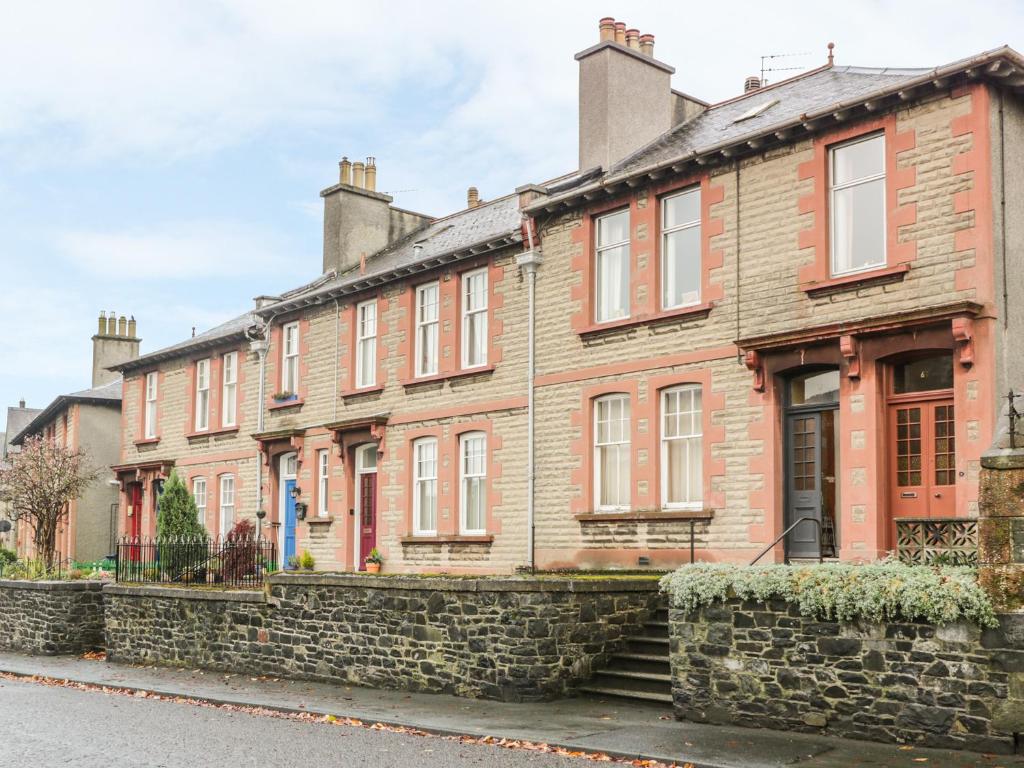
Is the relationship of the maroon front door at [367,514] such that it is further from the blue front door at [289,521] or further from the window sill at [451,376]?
the blue front door at [289,521]

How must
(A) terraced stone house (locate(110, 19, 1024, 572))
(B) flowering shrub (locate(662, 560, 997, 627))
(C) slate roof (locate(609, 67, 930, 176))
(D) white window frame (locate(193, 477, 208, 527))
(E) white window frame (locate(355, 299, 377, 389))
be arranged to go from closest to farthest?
(B) flowering shrub (locate(662, 560, 997, 627)) < (A) terraced stone house (locate(110, 19, 1024, 572)) < (C) slate roof (locate(609, 67, 930, 176)) < (E) white window frame (locate(355, 299, 377, 389)) < (D) white window frame (locate(193, 477, 208, 527))

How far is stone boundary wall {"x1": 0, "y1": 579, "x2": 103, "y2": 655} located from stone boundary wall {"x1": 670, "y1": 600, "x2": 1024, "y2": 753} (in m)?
14.6

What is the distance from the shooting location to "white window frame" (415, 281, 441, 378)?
24.3m

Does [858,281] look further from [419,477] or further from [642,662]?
[419,477]

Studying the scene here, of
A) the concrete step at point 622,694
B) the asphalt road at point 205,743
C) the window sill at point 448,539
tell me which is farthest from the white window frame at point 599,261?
the asphalt road at point 205,743

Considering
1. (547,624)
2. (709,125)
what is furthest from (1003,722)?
(709,125)

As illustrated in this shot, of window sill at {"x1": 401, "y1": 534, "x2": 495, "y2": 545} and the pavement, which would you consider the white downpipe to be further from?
the pavement

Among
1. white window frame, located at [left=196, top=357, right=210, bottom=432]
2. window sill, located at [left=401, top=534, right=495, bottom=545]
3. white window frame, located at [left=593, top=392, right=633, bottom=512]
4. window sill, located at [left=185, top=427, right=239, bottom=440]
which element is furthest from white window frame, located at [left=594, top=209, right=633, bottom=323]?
white window frame, located at [left=196, top=357, right=210, bottom=432]

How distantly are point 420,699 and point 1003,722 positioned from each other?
277 inches

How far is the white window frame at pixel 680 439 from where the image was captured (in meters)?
18.5

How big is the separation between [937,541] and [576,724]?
405 cm

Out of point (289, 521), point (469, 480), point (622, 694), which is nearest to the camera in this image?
point (622, 694)

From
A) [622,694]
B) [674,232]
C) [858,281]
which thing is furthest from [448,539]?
[858,281]

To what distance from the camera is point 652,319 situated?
19.2m
